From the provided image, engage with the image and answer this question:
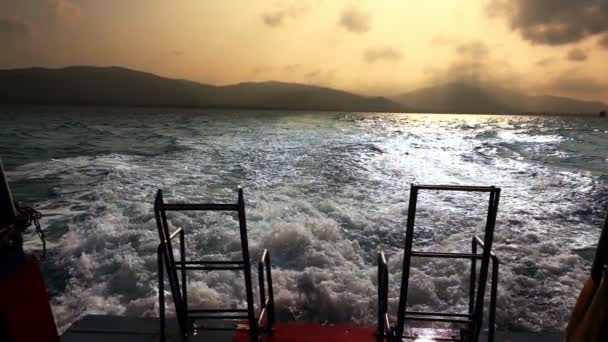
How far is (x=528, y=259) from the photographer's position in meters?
7.19

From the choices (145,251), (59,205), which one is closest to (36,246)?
(145,251)

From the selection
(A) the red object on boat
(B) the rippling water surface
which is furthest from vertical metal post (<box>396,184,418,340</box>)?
(B) the rippling water surface

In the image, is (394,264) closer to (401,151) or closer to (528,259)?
(528,259)

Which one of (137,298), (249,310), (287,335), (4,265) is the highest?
(4,265)

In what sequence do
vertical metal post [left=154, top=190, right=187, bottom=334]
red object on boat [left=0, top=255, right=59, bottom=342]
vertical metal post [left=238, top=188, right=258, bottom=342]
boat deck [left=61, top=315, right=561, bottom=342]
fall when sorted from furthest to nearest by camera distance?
boat deck [left=61, top=315, right=561, bottom=342], vertical metal post [left=154, top=190, right=187, bottom=334], vertical metal post [left=238, top=188, right=258, bottom=342], red object on boat [left=0, top=255, right=59, bottom=342]

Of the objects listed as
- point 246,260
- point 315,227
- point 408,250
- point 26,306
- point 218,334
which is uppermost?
point 408,250

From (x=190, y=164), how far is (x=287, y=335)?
13.1m

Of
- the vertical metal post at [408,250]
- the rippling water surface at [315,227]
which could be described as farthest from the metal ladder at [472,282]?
the rippling water surface at [315,227]

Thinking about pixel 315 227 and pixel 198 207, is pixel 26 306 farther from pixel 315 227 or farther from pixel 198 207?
pixel 315 227

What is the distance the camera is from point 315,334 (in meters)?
3.56

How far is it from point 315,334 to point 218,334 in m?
0.88

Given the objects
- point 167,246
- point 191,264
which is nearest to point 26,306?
point 167,246

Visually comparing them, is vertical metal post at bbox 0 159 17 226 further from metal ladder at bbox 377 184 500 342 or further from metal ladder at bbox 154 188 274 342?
metal ladder at bbox 377 184 500 342

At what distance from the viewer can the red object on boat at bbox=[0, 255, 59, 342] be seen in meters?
2.12
